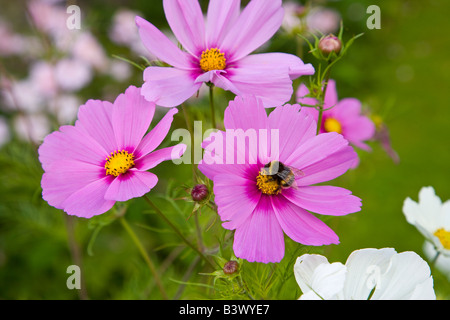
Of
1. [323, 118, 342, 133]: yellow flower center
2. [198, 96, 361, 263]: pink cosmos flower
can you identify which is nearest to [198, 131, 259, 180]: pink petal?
[198, 96, 361, 263]: pink cosmos flower

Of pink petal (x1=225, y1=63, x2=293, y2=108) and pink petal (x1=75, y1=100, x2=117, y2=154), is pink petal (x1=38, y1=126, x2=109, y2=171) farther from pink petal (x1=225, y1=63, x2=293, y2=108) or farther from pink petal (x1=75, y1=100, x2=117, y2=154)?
pink petal (x1=225, y1=63, x2=293, y2=108)

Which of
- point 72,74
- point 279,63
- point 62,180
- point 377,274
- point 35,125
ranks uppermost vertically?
point 72,74

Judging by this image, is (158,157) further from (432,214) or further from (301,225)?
(432,214)

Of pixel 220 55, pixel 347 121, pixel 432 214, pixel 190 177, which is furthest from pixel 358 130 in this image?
pixel 190 177
